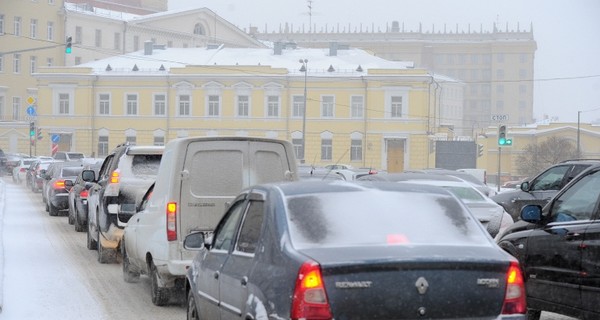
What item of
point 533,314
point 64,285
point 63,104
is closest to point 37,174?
point 64,285

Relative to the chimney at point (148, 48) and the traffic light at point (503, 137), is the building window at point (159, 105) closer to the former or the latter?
the chimney at point (148, 48)

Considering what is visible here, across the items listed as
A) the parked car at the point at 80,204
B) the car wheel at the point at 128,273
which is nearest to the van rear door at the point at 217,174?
the car wheel at the point at 128,273

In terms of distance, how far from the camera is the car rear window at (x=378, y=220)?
23.9ft

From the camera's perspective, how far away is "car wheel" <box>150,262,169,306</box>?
13008mm

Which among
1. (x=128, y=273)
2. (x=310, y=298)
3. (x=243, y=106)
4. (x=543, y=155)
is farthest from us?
(x=543, y=155)

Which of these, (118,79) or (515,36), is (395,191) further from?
(515,36)

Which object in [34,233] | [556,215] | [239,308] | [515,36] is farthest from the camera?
[515,36]

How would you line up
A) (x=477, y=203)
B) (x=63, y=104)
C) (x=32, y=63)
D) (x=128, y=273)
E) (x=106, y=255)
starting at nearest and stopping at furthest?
(x=128, y=273)
(x=106, y=255)
(x=477, y=203)
(x=63, y=104)
(x=32, y=63)

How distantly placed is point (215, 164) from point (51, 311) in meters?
2.47

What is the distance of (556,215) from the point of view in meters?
10.4

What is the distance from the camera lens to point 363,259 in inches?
272

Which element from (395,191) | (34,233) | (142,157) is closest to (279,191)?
(395,191)

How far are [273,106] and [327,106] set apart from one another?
4080 mm

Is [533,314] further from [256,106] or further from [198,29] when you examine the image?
[198,29]
